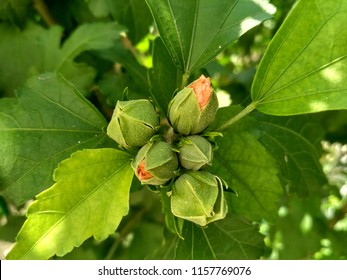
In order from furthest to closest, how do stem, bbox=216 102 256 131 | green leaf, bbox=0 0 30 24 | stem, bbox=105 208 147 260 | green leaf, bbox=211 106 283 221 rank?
stem, bbox=105 208 147 260 < green leaf, bbox=0 0 30 24 < green leaf, bbox=211 106 283 221 < stem, bbox=216 102 256 131

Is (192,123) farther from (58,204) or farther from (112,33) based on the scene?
(112,33)

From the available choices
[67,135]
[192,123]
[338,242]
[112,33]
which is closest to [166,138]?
[192,123]

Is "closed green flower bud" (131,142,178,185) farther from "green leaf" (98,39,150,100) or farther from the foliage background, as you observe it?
"green leaf" (98,39,150,100)

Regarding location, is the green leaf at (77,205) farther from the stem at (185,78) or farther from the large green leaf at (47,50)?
the large green leaf at (47,50)

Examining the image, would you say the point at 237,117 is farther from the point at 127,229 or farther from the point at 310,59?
Result: the point at 127,229

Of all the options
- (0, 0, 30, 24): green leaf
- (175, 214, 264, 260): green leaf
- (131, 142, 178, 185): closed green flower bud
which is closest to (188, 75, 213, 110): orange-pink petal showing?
(131, 142, 178, 185): closed green flower bud

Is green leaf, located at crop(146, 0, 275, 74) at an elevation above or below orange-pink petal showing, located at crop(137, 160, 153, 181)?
above
